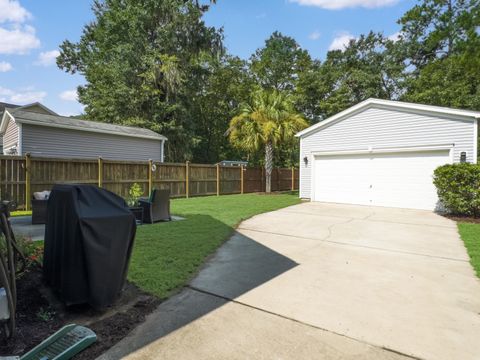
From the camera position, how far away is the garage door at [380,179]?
1009 centimetres

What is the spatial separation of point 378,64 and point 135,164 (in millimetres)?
23279

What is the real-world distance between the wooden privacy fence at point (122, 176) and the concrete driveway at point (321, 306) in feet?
21.1

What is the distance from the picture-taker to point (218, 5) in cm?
1862

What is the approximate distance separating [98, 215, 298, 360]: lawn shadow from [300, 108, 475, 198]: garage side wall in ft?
26.5

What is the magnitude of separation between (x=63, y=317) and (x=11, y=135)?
42.9 ft

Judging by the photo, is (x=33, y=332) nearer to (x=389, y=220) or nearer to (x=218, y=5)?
(x=389, y=220)

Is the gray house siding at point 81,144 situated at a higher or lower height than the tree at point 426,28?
lower

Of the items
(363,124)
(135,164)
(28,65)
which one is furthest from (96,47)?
(363,124)

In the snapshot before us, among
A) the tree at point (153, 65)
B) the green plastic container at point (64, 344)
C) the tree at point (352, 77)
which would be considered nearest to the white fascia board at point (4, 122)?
the tree at point (153, 65)

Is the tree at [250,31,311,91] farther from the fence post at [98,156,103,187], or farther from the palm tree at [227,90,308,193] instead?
the fence post at [98,156,103,187]

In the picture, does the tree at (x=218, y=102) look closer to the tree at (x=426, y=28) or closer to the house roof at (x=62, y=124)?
the house roof at (x=62, y=124)

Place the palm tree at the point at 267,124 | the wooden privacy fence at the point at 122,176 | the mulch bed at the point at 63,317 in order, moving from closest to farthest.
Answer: the mulch bed at the point at 63,317 → the wooden privacy fence at the point at 122,176 → the palm tree at the point at 267,124

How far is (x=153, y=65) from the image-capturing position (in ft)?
65.5

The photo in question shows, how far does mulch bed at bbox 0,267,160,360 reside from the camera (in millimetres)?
2221
